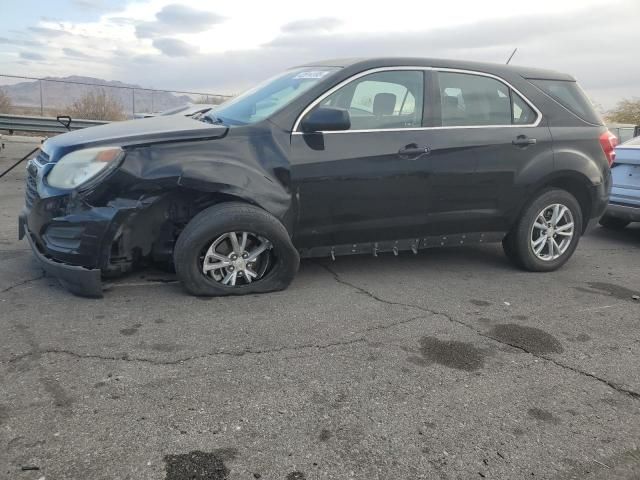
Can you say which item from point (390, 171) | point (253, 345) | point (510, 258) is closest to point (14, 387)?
point (253, 345)

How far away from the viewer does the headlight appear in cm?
382

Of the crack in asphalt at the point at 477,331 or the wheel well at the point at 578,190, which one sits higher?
the wheel well at the point at 578,190

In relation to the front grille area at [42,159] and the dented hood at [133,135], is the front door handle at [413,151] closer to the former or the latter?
the dented hood at [133,135]

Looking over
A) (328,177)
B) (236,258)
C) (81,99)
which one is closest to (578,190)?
(328,177)

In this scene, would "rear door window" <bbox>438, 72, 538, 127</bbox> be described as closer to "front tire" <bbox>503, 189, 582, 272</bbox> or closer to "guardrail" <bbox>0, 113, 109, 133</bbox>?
"front tire" <bbox>503, 189, 582, 272</bbox>

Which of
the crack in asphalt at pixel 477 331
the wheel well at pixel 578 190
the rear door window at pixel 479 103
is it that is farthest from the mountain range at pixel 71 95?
the crack in asphalt at pixel 477 331

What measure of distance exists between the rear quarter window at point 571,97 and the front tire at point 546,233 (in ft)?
2.53

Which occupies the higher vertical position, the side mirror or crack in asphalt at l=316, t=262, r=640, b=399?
the side mirror

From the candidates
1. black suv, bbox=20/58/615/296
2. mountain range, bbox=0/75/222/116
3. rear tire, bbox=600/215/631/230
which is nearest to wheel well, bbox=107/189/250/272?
black suv, bbox=20/58/615/296

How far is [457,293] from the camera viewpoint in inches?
183

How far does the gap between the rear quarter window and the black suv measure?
0.01 m

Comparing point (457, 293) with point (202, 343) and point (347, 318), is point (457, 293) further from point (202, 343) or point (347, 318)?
point (202, 343)

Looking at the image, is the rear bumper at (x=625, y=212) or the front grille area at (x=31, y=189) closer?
the front grille area at (x=31, y=189)

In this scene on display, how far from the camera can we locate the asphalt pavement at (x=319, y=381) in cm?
238
